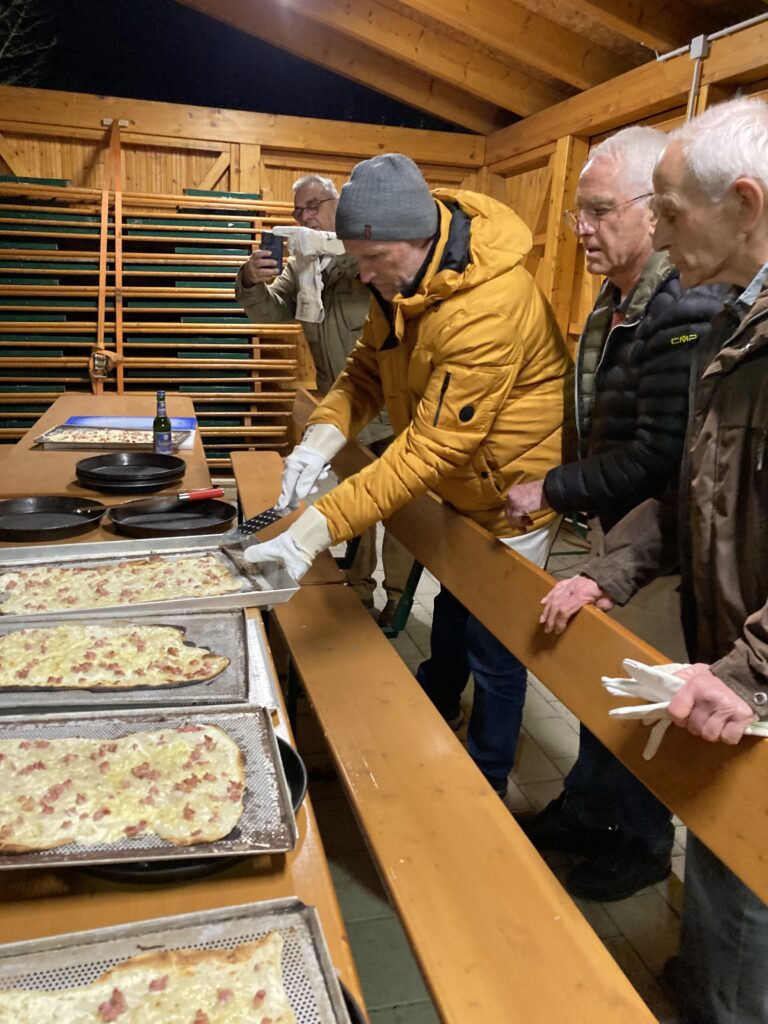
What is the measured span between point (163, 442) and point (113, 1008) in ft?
8.21

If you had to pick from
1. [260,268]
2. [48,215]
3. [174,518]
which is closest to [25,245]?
[48,215]

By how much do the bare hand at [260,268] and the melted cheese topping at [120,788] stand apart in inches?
107

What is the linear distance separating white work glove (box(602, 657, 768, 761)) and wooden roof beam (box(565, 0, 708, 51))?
4.25 meters

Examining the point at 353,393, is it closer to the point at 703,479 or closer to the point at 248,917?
the point at 703,479

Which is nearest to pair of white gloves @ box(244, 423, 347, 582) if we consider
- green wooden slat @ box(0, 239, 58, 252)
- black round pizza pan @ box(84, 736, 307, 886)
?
black round pizza pan @ box(84, 736, 307, 886)

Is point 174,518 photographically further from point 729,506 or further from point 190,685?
point 729,506

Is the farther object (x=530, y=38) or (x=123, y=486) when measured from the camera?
(x=530, y=38)

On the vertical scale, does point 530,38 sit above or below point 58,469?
above

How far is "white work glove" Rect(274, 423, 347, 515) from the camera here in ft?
8.07

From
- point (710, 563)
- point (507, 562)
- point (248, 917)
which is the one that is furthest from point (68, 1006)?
point (507, 562)

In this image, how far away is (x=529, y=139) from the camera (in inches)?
237

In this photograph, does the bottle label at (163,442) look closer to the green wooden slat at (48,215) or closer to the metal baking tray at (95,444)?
the metal baking tray at (95,444)

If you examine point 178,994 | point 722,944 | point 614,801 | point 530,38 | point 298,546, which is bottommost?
point 614,801

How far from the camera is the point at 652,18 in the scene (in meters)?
4.28
